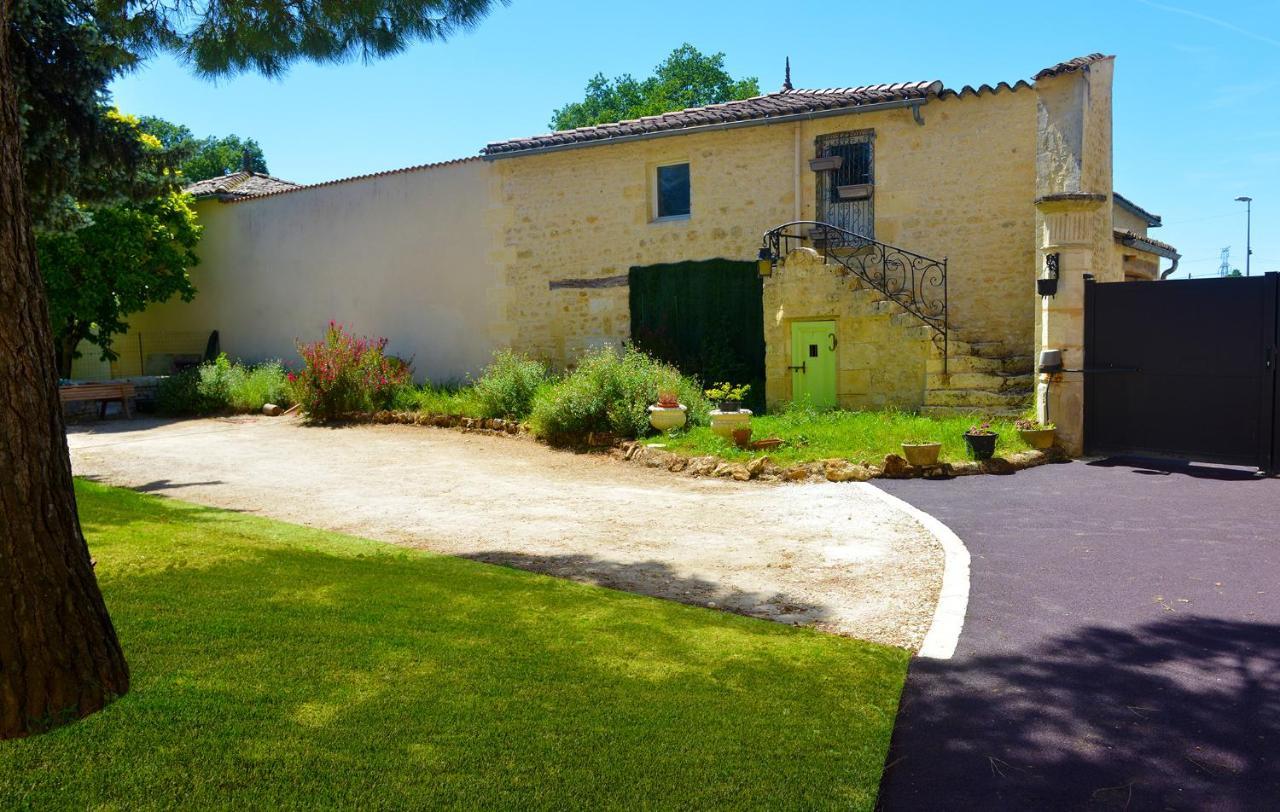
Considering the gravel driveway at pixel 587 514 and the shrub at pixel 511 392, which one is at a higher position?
the shrub at pixel 511 392

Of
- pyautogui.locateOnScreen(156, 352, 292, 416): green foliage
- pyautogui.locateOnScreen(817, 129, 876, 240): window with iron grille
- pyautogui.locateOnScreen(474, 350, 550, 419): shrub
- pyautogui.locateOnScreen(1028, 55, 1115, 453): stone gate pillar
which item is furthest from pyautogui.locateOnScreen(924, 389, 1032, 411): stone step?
pyautogui.locateOnScreen(156, 352, 292, 416): green foliage

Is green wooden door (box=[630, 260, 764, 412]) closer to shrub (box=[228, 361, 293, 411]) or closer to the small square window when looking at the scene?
the small square window

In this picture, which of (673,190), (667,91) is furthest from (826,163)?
(667,91)

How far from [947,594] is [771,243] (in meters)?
10.6

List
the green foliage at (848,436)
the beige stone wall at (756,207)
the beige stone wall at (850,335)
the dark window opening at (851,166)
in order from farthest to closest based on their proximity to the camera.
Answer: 1. the dark window opening at (851,166)
2. the beige stone wall at (756,207)
3. the beige stone wall at (850,335)
4. the green foliage at (848,436)

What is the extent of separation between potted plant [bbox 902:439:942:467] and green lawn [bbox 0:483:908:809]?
5.24 m

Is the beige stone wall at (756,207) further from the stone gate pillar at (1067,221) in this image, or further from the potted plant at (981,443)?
the potted plant at (981,443)

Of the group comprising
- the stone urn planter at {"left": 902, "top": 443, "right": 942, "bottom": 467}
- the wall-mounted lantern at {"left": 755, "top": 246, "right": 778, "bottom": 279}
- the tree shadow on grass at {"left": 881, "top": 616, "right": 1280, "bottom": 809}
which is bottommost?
the tree shadow on grass at {"left": 881, "top": 616, "right": 1280, "bottom": 809}

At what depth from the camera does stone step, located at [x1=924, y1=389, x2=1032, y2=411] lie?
1206 centimetres

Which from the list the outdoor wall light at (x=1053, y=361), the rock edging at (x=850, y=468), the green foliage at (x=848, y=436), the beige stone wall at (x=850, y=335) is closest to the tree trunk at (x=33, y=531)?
the rock edging at (x=850, y=468)

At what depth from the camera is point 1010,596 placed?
5500 mm

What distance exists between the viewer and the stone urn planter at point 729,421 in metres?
11.4

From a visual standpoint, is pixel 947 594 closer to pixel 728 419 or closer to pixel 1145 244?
pixel 728 419

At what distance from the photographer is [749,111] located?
1555cm
